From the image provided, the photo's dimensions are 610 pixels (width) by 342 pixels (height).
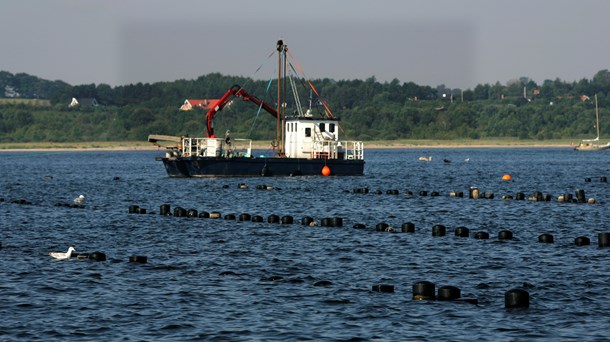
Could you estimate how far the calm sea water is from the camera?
23.8 m

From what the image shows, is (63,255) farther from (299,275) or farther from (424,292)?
(424,292)

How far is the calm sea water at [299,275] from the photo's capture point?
78.0ft

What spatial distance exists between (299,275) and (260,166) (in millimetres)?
51249

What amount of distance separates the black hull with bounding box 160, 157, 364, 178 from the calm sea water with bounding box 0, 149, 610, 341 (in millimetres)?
21282

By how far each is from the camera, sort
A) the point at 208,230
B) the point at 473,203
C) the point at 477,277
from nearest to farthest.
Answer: the point at 477,277
the point at 208,230
the point at 473,203

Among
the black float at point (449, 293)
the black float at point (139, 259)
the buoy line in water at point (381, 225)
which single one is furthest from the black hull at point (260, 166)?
the black float at point (449, 293)

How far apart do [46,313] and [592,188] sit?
59631 mm

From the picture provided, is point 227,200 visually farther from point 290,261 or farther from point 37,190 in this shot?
point 290,261

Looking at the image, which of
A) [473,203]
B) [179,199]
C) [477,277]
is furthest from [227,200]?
[477,277]

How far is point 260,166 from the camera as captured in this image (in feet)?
270

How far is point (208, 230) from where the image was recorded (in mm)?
45938

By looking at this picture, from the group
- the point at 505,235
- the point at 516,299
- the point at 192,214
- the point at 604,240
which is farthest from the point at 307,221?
the point at 516,299

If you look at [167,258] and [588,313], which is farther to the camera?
[167,258]

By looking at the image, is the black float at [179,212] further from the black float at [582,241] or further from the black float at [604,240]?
the black float at [604,240]
